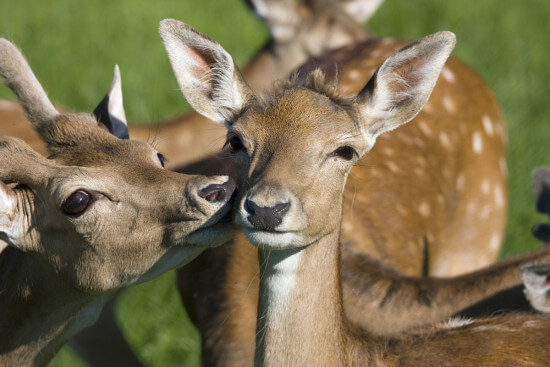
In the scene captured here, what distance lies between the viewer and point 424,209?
504cm

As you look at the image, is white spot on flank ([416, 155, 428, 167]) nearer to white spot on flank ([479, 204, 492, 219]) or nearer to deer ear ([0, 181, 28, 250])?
white spot on flank ([479, 204, 492, 219])

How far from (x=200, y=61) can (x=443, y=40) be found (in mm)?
973

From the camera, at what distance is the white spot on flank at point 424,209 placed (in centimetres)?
502

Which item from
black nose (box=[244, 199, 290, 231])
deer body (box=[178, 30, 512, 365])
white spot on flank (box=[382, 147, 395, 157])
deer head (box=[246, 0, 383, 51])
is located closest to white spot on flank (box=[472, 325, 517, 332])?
deer body (box=[178, 30, 512, 365])

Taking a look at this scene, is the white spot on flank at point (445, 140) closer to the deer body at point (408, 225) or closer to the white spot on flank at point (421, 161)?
the deer body at point (408, 225)

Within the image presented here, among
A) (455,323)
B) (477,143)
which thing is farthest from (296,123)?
(477,143)

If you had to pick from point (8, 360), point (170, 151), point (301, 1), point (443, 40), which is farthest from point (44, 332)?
point (301, 1)

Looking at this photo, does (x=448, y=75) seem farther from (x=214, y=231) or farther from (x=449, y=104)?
(x=214, y=231)

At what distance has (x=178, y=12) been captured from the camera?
32.9 ft

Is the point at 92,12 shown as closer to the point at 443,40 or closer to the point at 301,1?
the point at 301,1

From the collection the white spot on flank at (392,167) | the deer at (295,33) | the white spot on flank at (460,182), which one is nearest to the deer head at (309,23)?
the deer at (295,33)

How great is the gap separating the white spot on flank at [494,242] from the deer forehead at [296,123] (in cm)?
243

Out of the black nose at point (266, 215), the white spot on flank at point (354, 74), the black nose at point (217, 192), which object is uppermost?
the black nose at point (266, 215)

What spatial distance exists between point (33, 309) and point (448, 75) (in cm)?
314
